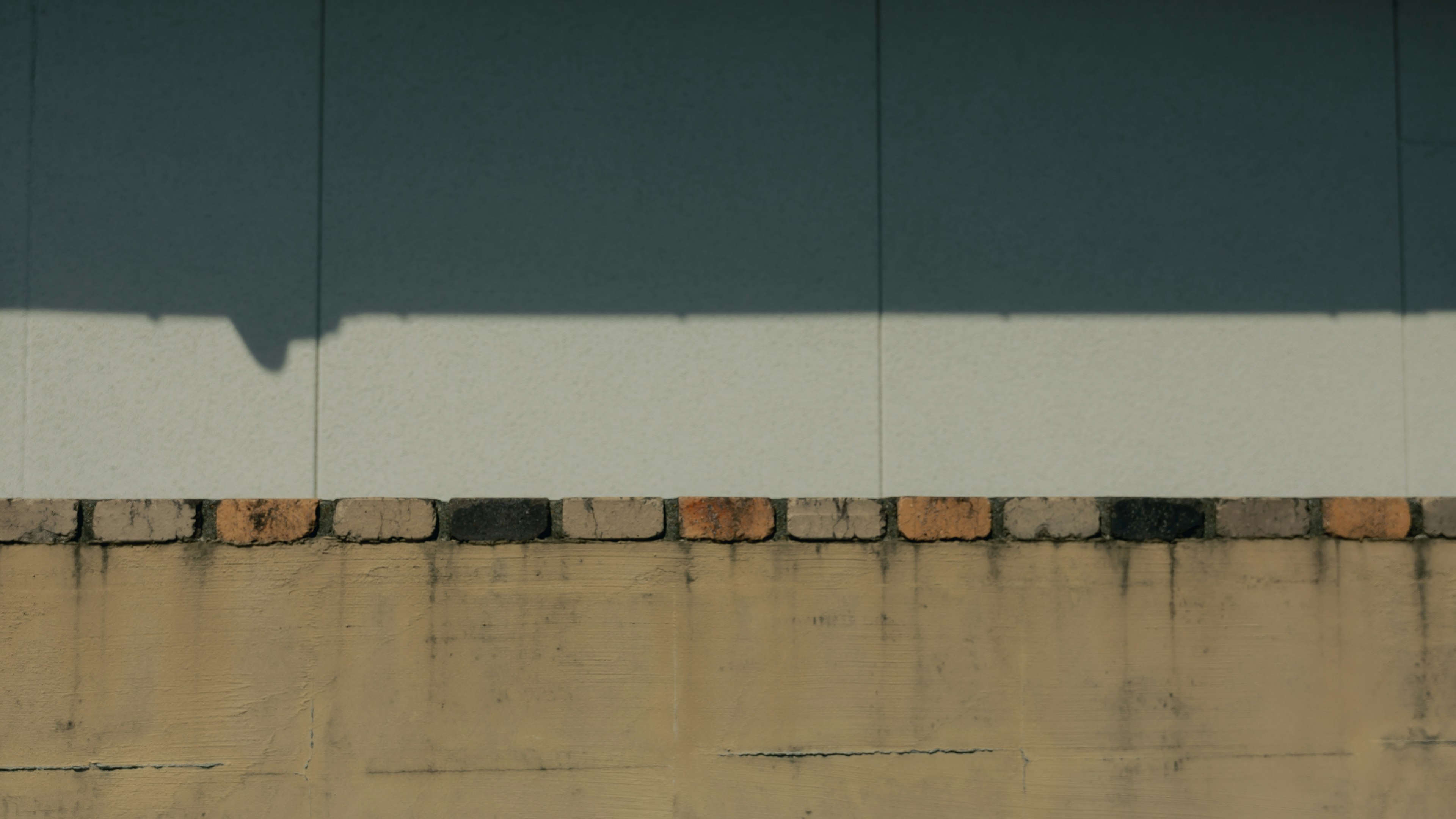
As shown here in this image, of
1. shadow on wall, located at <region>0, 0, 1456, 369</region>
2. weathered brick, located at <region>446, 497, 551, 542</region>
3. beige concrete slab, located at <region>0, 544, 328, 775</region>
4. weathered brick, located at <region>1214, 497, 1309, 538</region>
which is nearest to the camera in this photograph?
beige concrete slab, located at <region>0, 544, 328, 775</region>

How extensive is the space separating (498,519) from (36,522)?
6.55 ft

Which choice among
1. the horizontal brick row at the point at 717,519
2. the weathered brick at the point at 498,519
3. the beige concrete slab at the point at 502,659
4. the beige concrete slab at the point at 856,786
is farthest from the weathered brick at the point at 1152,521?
the weathered brick at the point at 498,519

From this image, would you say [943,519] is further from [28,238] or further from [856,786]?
[28,238]

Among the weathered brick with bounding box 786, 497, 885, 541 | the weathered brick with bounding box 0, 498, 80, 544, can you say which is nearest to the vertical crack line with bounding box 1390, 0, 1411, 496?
the weathered brick with bounding box 786, 497, 885, 541

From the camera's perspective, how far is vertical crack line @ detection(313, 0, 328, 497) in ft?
13.1

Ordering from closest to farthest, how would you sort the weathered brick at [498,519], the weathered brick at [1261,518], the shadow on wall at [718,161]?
the weathered brick at [498,519] < the weathered brick at [1261,518] < the shadow on wall at [718,161]

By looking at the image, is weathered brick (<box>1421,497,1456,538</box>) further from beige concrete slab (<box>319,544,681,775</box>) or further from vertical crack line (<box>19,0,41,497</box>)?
vertical crack line (<box>19,0,41,497</box>)

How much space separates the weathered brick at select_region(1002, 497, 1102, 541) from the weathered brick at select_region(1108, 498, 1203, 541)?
90 mm

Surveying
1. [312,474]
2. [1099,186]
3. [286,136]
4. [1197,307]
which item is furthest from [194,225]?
[1197,307]

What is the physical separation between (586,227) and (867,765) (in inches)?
112

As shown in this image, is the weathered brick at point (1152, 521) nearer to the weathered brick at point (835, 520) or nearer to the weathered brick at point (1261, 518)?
the weathered brick at point (1261, 518)

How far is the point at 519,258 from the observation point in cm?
409

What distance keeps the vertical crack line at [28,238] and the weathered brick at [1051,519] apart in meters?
4.57

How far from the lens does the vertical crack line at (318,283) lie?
157 inches
